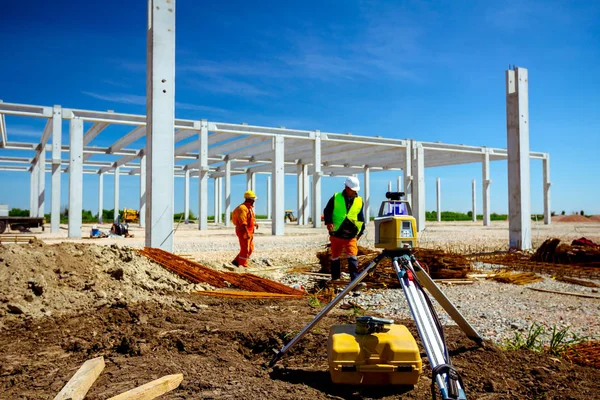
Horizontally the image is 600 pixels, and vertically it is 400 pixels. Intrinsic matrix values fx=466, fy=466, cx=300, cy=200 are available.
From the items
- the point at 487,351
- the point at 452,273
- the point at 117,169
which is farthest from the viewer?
the point at 117,169

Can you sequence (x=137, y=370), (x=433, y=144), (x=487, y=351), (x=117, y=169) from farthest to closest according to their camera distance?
1. (x=117, y=169)
2. (x=433, y=144)
3. (x=487, y=351)
4. (x=137, y=370)

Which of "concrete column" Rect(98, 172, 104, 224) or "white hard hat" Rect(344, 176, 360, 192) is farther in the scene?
"concrete column" Rect(98, 172, 104, 224)

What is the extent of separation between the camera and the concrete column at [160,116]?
8984 mm

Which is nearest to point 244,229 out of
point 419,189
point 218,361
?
point 218,361

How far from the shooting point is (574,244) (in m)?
10.6

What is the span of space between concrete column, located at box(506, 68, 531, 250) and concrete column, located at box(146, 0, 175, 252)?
929cm

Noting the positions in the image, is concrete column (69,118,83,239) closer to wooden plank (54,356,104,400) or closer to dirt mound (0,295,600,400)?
dirt mound (0,295,600,400)

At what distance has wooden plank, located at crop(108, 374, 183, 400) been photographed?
2904 millimetres

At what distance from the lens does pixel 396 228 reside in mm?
3045

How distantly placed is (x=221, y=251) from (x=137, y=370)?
905cm

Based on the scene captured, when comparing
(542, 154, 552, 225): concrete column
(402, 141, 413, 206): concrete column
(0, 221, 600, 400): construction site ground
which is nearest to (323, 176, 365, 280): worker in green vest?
(0, 221, 600, 400): construction site ground

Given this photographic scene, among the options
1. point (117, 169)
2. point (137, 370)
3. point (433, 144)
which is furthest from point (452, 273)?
point (117, 169)

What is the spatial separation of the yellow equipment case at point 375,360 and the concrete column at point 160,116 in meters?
6.64

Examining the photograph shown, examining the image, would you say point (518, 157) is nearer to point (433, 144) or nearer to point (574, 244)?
point (574, 244)
